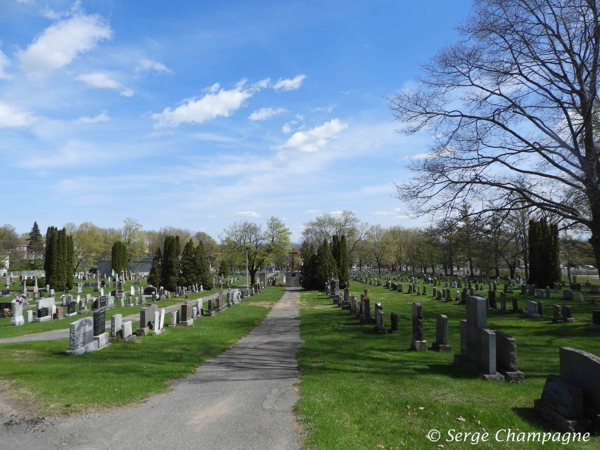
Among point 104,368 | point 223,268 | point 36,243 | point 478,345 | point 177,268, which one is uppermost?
point 36,243

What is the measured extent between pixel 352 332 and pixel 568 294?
17.9 metres

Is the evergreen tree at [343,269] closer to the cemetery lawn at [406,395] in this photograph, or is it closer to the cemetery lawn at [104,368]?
the cemetery lawn at [104,368]

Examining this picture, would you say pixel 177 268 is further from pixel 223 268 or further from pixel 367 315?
pixel 367 315

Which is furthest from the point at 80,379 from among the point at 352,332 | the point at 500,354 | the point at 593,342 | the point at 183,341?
the point at 593,342

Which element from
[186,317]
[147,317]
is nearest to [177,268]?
[186,317]

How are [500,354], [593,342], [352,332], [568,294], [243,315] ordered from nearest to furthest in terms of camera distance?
[500,354], [593,342], [352,332], [243,315], [568,294]

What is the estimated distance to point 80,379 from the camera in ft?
26.3

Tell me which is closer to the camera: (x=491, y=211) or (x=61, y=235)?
(x=491, y=211)

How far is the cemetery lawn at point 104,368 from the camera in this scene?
271 inches

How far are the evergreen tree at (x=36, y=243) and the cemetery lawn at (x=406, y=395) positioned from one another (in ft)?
284

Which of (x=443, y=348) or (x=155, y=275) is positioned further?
(x=155, y=275)

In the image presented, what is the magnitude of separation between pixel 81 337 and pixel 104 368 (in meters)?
2.43

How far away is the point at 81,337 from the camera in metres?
10.9

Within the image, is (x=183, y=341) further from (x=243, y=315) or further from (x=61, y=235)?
(x=61, y=235)
